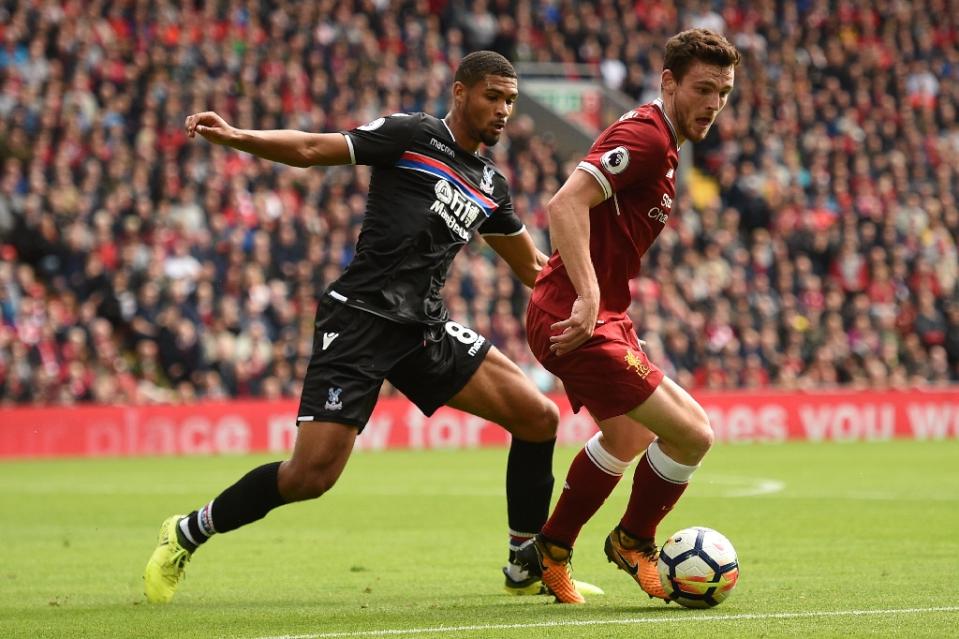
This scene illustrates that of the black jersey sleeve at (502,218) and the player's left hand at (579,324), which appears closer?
the player's left hand at (579,324)

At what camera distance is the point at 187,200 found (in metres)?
22.0

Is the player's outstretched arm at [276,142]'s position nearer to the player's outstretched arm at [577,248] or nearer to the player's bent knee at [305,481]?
the player's outstretched arm at [577,248]

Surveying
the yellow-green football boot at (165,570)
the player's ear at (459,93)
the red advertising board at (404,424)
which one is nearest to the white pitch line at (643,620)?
the yellow-green football boot at (165,570)

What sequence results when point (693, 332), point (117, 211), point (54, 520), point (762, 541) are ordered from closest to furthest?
1. point (762, 541)
2. point (54, 520)
3. point (117, 211)
4. point (693, 332)

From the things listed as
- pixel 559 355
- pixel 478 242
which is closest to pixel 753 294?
pixel 478 242

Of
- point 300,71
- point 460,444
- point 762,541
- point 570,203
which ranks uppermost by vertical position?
point 300,71

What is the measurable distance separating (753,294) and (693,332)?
176cm

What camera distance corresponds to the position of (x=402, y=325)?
287 inches

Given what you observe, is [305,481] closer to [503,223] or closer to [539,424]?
[539,424]

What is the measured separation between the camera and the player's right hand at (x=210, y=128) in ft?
21.1

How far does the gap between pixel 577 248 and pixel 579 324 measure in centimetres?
32

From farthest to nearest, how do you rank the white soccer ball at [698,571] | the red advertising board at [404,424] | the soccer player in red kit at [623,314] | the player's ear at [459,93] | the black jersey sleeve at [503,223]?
1. the red advertising board at [404,424]
2. the black jersey sleeve at [503,223]
3. the player's ear at [459,93]
4. the white soccer ball at [698,571]
5. the soccer player in red kit at [623,314]

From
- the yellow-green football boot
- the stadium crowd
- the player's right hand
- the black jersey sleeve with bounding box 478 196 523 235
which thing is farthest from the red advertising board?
the player's right hand

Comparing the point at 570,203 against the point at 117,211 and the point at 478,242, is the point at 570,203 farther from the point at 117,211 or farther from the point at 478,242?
the point at 478,242
